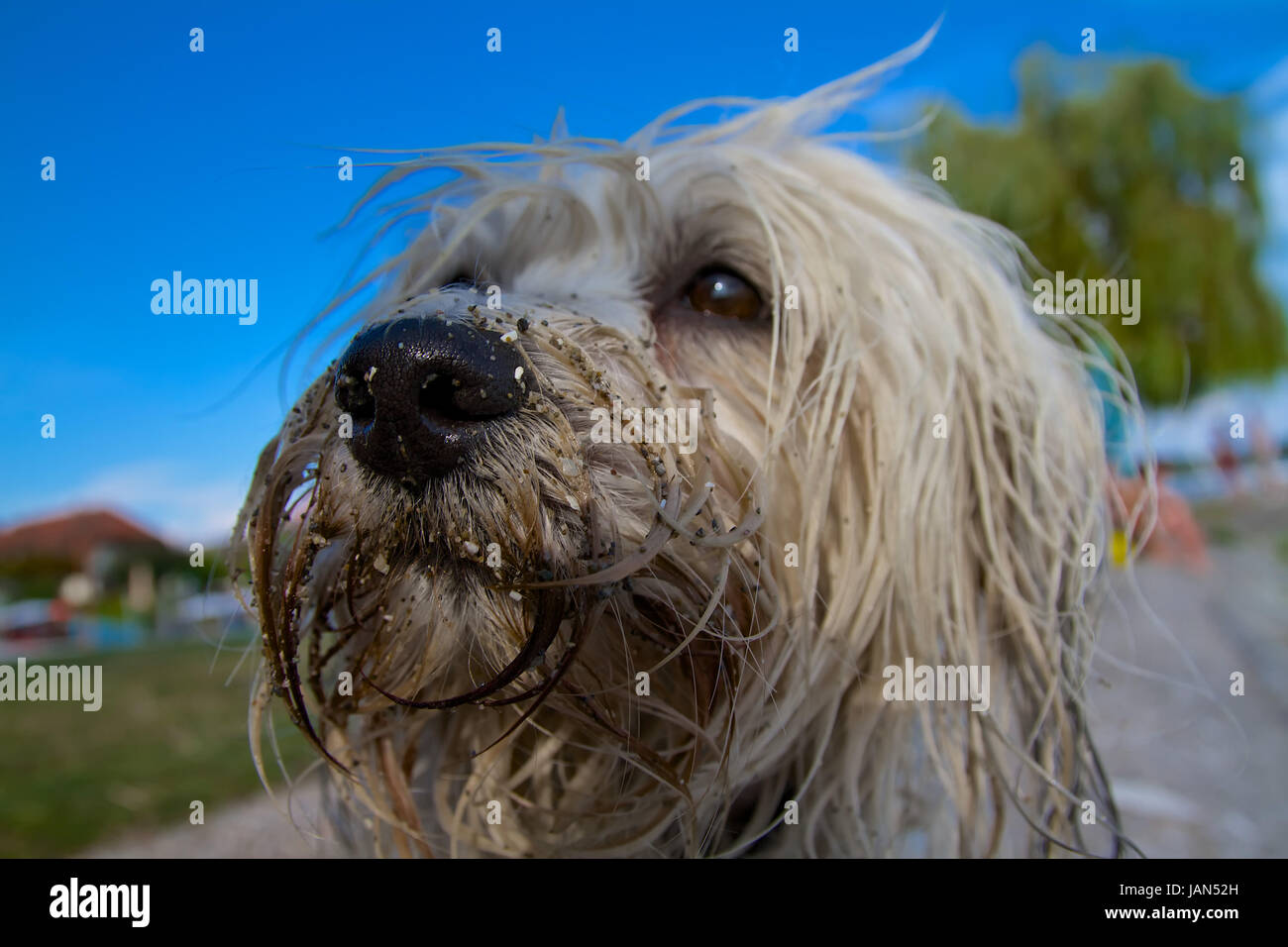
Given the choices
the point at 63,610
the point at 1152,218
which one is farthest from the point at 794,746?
the point at 1152,218

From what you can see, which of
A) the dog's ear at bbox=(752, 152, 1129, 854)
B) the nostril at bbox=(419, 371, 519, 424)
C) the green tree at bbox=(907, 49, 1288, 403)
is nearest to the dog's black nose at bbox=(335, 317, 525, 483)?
the nostril at bbox=(419, 371, 519, 424)

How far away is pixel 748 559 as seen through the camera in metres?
2.01

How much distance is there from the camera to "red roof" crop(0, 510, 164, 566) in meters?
9.23

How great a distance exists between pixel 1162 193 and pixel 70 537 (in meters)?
17.0

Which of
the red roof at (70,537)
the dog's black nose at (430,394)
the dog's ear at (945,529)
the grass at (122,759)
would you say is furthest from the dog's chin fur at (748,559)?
the red roof at (70,537)

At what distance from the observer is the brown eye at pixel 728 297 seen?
2.29m

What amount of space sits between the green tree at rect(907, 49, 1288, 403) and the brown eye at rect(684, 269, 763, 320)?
48.4ft

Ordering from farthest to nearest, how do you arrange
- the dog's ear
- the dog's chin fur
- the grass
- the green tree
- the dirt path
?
the green tree
the grass
the dirt path
the dog's ear
the dog's chin fur

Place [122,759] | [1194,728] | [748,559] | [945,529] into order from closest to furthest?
[748,559] < [945,529] < [1194,728] < [122,759]

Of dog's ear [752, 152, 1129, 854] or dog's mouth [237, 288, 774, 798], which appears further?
dog's ear [752, 152, 1129, 854]

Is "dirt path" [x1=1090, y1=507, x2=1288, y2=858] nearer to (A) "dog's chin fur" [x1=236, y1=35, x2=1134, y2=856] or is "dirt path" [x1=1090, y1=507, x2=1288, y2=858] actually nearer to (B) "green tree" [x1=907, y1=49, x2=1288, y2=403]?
(A) "dog's chin fur" [x1=236, y1=35, x2=1134, y2=856]

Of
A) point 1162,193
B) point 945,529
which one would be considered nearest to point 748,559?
point 945,529

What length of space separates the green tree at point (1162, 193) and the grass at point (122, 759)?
13.4 metres

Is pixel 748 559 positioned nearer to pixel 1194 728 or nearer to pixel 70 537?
pixel 1194 728
